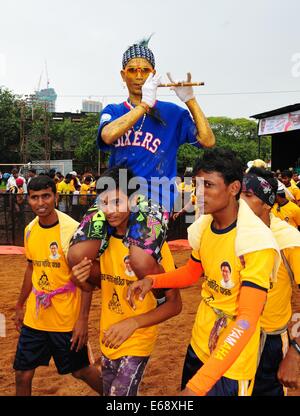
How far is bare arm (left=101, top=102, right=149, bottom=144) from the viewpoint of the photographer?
10.6ft

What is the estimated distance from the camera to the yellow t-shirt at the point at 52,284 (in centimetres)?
392

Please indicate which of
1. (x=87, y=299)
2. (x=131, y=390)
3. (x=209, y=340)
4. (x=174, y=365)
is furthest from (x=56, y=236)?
(x=174, y=365)

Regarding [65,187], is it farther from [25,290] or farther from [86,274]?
[86,274]

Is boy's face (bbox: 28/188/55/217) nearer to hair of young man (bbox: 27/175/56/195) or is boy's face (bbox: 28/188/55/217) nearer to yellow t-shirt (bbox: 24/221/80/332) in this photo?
hair of young man (bbox: 27/175/56/195)

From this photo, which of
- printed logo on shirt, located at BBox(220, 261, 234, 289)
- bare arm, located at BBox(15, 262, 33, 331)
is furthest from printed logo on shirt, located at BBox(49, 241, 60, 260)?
printed logo on shirt, located at BBox(220, 261, 234, 289)

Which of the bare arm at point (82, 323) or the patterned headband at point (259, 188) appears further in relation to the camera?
the bare arm at point (82, 323)

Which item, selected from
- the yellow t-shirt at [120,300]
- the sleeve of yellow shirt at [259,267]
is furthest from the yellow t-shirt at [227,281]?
the yellow t-shirt at [120,300]

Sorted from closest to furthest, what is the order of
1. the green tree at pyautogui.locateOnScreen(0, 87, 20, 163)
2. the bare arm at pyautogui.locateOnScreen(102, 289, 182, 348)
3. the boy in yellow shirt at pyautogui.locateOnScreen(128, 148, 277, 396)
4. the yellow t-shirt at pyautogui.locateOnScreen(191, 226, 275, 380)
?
the boy in yellow shirt at pyautogui.locateOnScreen(128, 148, 277, 396)
the yellow t-shirt at pyautogui.locateOnScreen(191, 226, 275, 380)
the bare arm at pyautogui.locateOnScreen(102, 289, 182, 348)
the green tree at pyautogui.locateOnScreen(0, 87, 20, 163)

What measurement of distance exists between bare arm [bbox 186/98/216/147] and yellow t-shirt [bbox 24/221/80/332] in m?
1.46

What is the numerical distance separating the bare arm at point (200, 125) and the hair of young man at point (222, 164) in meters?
0.76

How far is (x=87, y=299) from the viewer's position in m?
3.62

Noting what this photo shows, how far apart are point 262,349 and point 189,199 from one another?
1024 cm

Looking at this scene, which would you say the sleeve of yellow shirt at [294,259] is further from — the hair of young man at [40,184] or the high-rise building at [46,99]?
the high-rise building at [46,99]

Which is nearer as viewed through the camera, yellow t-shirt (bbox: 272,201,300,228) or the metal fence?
yellow t-shirt (bbox: 272,201,300,228)
